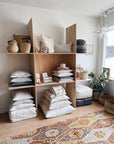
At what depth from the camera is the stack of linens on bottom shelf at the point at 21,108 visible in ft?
6.68

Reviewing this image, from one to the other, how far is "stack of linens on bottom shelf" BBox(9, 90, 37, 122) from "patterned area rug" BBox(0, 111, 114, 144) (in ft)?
1.36

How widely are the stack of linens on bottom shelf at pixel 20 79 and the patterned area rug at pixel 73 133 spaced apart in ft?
2.78

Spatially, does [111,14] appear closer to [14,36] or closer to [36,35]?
[36,35]

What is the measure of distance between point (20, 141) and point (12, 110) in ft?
1.97

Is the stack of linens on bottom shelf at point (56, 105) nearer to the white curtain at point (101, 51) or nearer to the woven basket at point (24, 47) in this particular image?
the woven basket at point (24, 47)

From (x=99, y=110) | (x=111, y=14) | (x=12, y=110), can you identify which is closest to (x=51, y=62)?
(x=12, y=110)

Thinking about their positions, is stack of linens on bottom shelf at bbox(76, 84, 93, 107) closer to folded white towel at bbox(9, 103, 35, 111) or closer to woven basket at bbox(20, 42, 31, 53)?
folded white towel at bbox(9, 103, 35, 111)

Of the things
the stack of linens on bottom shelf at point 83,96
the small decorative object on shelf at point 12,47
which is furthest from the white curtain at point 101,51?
the small decorative object on shelf at point 12,47

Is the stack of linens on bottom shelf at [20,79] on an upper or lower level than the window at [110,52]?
lower

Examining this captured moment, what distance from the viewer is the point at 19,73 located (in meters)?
2.12

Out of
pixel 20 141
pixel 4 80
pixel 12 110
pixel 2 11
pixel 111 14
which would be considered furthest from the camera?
pixel 111 14

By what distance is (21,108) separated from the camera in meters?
2.11

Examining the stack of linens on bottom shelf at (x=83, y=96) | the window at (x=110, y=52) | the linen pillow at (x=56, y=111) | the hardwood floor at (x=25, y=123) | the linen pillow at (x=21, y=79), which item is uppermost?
the window at (x=110, y=52)

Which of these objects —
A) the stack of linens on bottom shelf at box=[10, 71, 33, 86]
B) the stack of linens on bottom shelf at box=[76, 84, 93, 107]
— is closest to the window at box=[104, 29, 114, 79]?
the stack of linens on bottom shelf at box=[76, 84, 93, 107]
